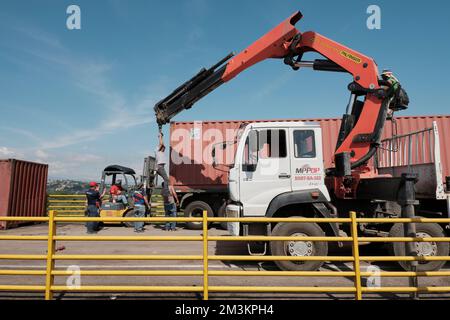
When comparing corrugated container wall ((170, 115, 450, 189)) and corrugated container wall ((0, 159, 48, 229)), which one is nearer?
corrugated container wall ((170, 115, 450, 189))

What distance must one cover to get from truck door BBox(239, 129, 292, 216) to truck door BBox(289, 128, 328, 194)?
14 centimetres

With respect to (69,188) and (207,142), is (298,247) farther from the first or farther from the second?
(69,188)

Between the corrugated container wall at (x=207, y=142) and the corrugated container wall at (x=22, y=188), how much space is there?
21.5 ft

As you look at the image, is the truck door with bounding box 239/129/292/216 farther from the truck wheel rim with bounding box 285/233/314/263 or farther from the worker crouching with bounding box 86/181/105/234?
A: the worker crouching with bounding box 86/181/105/234

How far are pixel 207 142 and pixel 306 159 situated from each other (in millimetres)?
5909

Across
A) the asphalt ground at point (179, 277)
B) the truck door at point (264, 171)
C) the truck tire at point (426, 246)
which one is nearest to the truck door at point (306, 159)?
the truck door at point (264, 171)

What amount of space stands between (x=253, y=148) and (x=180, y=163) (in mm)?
5683

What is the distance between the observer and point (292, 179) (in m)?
5.38

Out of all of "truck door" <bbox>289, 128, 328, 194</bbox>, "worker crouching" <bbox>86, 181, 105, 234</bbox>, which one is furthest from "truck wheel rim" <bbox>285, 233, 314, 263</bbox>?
"worker crouching" <bbox>86, 181, 105, 234</bbox>

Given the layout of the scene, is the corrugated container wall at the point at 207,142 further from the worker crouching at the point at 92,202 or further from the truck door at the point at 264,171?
the truck door at the point at 264,171

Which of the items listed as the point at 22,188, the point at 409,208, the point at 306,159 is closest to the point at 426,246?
the point at 409,208

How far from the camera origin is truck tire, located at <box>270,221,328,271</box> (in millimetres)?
4930
